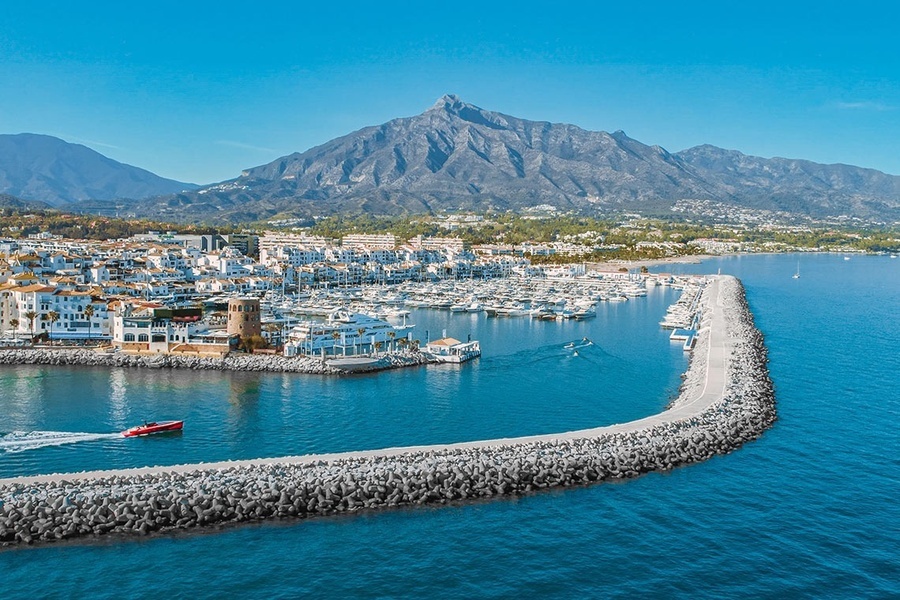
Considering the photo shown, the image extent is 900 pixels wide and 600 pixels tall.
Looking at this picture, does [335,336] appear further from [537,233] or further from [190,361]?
[537,233]

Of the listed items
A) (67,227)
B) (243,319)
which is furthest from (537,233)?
(243,319)

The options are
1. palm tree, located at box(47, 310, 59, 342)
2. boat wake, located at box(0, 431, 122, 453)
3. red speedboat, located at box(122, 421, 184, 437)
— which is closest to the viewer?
boat wake, located at box(0, 431, 122, 453)

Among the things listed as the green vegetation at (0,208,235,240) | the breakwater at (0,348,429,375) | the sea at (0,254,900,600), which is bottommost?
the sea at (0,254,900,600)

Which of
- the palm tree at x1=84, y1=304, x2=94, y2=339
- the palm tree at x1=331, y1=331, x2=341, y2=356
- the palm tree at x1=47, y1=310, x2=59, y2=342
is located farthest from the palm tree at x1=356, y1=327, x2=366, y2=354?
the palm tree at x1=47, y1=310, x2=59, y2=342

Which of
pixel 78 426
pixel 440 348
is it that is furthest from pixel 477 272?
pixel 78 426

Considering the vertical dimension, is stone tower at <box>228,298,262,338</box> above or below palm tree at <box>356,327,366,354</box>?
above

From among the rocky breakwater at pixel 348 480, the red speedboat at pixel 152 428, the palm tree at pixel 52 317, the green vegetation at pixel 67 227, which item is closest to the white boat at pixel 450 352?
the rocky breakwater at pixel 348 480

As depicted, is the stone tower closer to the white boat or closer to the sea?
the sea
